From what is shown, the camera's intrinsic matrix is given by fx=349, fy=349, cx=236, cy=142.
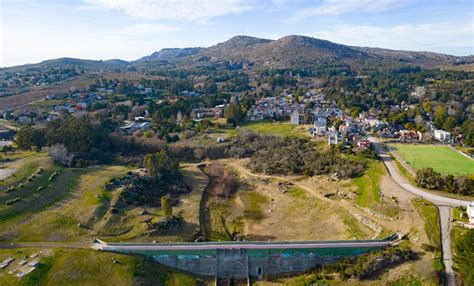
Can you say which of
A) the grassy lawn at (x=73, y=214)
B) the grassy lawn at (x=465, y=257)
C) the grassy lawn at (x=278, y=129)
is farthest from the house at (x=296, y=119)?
the grassy lawn at (x=465, y=257)

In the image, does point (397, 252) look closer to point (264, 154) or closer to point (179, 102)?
point (264, 154)

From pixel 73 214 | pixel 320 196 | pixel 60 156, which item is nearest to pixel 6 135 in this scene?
pixel 60 156

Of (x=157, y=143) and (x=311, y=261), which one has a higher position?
(x=157, y=143)

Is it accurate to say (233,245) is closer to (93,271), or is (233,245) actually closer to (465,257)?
(93,271)

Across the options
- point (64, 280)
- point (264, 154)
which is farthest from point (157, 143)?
point (64, 280)

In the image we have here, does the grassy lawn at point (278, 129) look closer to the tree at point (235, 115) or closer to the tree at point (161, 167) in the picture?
the tree at point (235, 115)

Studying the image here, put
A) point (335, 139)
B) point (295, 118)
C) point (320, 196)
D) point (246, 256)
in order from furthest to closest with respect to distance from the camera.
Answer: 1. point (295, 118)
2. point (335, 139)
3. point (320, 196)
4. point (246, 256)
